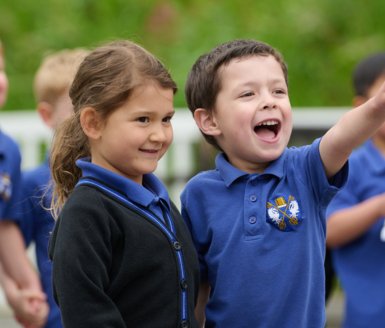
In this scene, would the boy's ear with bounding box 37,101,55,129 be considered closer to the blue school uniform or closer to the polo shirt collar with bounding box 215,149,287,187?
the blue school uniform

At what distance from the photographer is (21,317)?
196 inches

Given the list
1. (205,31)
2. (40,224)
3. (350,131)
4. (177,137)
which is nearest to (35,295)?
(40,224)

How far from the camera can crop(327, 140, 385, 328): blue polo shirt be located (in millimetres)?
4910

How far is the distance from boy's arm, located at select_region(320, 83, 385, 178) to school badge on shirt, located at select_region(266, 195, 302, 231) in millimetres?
167

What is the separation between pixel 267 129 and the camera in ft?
11.8

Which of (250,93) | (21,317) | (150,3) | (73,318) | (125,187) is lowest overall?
Result: (21,317)

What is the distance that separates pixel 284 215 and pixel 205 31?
26.3 feet

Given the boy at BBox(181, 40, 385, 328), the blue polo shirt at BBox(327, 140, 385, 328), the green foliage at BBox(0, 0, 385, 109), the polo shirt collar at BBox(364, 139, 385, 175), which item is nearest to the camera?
the boy at BBox(181, 40, 385, 328)

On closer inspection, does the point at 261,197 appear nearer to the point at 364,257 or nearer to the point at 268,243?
the point at 268,243

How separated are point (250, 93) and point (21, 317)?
198 cm

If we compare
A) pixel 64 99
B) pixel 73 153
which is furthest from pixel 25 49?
pixel 73 153

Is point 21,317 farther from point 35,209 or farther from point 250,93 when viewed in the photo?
point 250,93

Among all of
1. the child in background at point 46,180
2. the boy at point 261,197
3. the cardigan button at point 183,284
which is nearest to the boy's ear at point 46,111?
the child in background at point 46,180

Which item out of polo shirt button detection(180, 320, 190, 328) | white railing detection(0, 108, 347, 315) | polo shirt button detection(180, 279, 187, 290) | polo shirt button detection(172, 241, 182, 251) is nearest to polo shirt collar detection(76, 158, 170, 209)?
polo shirt button detection(172, 241, 182, 251)
